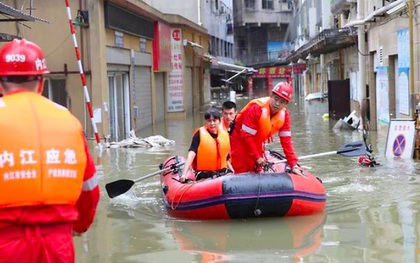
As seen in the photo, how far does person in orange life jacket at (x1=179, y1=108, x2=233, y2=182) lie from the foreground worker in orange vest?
19.0 ft

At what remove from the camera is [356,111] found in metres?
22.0

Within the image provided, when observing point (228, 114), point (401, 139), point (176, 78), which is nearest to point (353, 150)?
point (228, 114)

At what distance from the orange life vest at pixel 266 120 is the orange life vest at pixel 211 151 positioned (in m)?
0.87

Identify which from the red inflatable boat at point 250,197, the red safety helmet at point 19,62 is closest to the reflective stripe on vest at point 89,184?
the red safety helmet at point 19,62

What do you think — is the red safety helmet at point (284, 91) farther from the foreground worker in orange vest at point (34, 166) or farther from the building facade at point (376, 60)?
the building facade at point (376, 60)

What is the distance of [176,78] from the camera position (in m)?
27.9

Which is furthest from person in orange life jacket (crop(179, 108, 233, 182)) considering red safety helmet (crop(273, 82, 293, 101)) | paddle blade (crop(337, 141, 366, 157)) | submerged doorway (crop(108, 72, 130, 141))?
submerged doorway (crop(108, 72, 130, 141))

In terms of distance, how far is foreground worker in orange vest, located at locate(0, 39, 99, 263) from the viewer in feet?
9.37

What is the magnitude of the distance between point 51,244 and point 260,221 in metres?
5.23

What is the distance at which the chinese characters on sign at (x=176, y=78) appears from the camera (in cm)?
2753

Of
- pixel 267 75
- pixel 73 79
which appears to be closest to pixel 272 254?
pixel 73 79

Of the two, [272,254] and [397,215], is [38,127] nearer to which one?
[272,254]

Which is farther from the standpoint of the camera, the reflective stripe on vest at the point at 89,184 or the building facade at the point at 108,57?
the building facade at the point at 108,57

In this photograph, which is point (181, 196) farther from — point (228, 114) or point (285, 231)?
point (228, 114)
